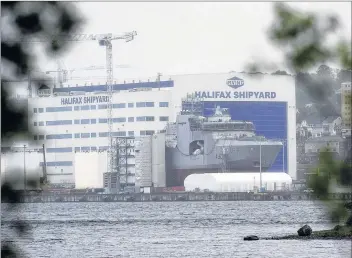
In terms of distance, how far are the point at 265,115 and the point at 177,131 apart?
9.41 metres

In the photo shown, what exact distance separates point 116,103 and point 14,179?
124m

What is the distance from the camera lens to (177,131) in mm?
127062

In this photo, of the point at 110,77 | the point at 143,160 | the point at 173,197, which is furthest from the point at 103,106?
→ the point at 173,197

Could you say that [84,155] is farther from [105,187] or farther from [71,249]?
[71,249]

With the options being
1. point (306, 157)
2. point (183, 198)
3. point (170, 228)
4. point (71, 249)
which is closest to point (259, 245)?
point (71, 249)

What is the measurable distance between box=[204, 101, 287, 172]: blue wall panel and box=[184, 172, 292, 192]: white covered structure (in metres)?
3.31

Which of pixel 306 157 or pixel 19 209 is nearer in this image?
pixel 19 209

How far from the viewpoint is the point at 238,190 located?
12469 cm

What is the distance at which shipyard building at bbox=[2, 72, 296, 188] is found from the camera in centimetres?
12656

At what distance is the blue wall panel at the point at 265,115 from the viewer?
130 m

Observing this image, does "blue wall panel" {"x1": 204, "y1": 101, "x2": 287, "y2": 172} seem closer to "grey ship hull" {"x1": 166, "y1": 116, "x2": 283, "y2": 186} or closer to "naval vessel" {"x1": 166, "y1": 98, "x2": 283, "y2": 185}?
"naval vessel" {"x1": 166, "y1": 98, "x2": 283, "y2": 185}

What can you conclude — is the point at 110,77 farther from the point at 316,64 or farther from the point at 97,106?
the point at 316,64

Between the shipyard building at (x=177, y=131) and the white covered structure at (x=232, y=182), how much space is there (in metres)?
1.44

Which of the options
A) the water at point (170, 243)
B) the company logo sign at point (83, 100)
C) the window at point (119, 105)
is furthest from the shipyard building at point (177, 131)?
the water at point (170, 243)
